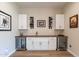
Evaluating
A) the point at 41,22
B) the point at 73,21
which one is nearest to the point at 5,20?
the point at 41,22

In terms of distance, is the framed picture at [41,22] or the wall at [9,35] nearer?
the wall at [9,35]

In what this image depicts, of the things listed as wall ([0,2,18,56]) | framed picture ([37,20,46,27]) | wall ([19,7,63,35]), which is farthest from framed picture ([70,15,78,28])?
wall ([0,2,18,56])

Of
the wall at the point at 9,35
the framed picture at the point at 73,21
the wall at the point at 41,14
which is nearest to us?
the wall at the point at 9,35

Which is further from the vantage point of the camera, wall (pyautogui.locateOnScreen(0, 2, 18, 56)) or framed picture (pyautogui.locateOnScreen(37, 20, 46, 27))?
framed picture (pyautogui.locateOnScreen(37, 20, 46, 27))

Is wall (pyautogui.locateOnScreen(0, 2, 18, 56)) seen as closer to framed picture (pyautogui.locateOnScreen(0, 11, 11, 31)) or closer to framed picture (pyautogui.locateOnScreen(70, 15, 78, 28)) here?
framed picture (pyautogui.locateOnScreen(0, 11, 11, 31))

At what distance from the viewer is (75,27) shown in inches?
96.1

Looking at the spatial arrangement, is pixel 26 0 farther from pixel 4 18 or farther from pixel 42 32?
pixel 42 32

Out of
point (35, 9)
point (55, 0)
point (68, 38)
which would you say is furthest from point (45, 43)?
point (55, 0)

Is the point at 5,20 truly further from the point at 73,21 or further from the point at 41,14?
the point at 73,21

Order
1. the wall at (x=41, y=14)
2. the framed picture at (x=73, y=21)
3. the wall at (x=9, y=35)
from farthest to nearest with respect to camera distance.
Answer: the framed picture at (x=73, y=21) < the wall at (x=41, y=14) < the wall at (x=9, y=35)

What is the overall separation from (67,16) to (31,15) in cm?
57

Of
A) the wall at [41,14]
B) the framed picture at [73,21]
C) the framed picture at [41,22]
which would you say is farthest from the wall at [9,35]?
the framed picture at [73,21]

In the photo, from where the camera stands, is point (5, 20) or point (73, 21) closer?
point (5, 20)

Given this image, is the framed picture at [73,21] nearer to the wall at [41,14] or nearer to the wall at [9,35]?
the wall at [41,14]
